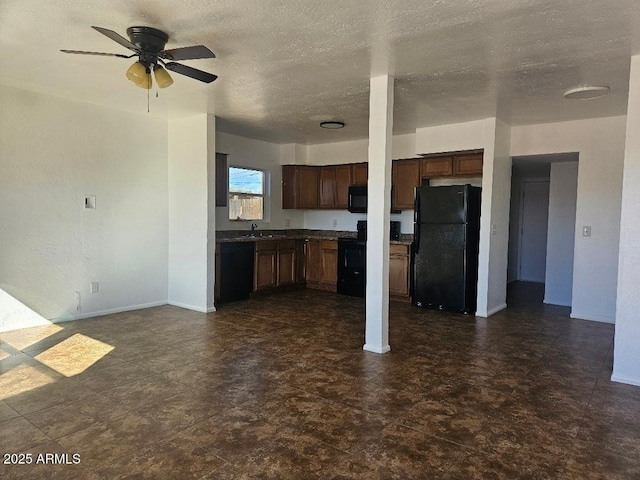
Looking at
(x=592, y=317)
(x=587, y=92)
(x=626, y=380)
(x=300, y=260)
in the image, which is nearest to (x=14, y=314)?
(x=300, y=260)

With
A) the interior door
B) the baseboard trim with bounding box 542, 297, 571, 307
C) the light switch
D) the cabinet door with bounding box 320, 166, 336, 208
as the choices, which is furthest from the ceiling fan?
the interior door

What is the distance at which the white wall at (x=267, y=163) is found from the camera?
6457mm

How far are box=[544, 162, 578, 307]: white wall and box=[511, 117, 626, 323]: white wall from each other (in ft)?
3.07

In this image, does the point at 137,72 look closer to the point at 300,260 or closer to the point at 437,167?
the point at 437,167

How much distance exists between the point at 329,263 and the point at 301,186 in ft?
4.67

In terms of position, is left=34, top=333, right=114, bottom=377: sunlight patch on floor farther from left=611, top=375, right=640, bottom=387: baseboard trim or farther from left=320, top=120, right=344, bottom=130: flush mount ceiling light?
left=611, top=375, right=640, bottom=387: baseboard trim

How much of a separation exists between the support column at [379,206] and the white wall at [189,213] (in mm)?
2340

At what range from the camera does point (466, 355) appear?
378 cm

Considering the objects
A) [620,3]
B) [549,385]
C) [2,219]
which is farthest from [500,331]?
[2,219]

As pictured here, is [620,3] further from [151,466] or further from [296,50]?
[151,466]

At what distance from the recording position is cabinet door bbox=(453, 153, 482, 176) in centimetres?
547

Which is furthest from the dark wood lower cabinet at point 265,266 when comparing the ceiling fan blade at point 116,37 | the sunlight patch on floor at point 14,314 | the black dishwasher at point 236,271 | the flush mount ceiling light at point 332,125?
the ceiling fan blade at point 116,37

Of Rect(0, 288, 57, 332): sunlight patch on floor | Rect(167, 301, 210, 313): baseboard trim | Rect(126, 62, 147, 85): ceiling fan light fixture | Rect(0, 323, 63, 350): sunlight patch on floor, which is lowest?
Rect(0, 323, 63, 350): sunlight patch on floor

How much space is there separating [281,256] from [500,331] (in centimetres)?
338
